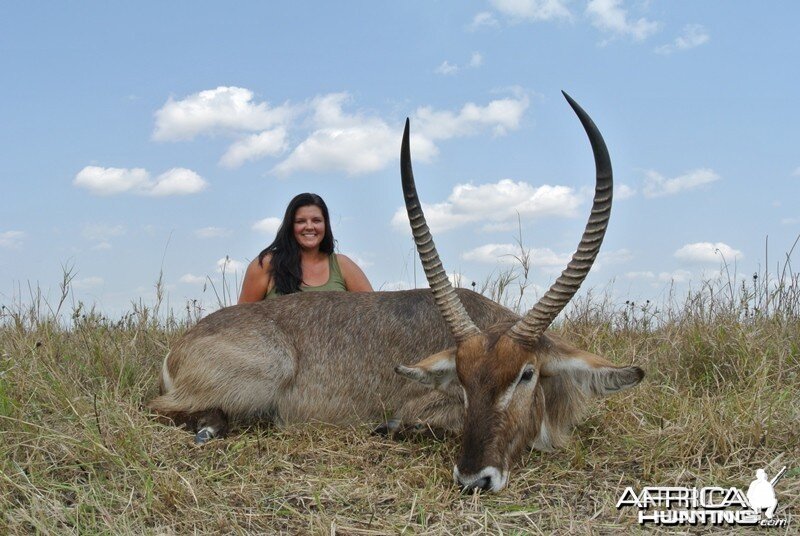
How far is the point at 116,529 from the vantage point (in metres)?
3.36

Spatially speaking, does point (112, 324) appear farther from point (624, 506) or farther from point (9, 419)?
point (624, 506)

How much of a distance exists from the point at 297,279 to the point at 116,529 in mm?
3971

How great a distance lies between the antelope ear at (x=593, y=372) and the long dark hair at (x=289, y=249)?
11.2ft

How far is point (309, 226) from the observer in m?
7.34

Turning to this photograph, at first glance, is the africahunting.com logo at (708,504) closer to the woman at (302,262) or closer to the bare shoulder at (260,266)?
the woman at (302,262)

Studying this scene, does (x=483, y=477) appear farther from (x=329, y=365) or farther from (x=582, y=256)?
(x=329, y=365)

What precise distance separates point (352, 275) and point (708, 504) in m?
4.51

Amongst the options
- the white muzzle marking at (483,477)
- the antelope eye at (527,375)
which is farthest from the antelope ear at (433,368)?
the white muzzle marking at (483,477)

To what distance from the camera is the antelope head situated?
3738mm

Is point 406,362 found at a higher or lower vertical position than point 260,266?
lower

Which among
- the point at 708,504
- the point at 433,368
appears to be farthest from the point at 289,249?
the point at 708,504

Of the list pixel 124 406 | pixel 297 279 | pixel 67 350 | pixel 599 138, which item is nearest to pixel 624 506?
pixel 599 138

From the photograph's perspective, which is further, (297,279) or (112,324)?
(112,324)

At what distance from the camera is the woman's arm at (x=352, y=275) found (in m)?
7.55
